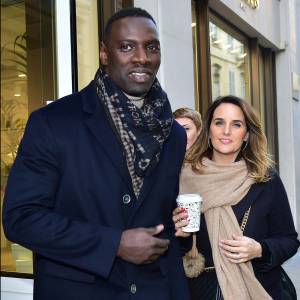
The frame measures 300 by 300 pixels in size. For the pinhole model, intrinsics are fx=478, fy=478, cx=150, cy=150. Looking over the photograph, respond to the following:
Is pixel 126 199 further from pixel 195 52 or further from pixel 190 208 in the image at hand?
pixel 195 52

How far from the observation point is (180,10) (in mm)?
5273

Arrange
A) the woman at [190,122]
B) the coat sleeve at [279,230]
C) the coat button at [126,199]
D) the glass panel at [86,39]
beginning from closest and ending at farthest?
the coat button at [126,199] → the coat sleeve at [279,230] → the woman at [190,122] → the glass panel at [86,39]

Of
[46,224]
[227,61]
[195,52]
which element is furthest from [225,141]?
[227,61]

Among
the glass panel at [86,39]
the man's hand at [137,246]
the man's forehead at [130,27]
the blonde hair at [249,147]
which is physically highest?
the glass panel at [86,39]

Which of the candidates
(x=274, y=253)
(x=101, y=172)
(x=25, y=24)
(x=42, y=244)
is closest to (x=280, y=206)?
(x=274, y=253)

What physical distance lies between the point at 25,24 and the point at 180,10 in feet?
5.54

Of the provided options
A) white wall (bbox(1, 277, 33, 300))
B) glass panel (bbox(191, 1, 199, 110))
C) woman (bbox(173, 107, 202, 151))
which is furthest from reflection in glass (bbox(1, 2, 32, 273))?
glass panel (bbox(191, 1, 199, 110))

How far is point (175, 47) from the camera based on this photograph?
5.07 metres

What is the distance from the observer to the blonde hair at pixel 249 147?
2.62 metres

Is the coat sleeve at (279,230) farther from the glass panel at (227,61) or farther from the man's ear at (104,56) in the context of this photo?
the glass panel at (227,61)

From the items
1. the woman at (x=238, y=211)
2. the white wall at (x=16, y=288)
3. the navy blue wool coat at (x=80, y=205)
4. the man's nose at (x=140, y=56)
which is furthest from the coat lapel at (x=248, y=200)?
the white wall at (x=16, y=288)

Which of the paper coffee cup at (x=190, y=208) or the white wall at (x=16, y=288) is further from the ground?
the paper coffee cup at (x=190, y=208)

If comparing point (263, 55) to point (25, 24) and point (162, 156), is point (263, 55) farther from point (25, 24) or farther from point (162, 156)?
point (162, 156)

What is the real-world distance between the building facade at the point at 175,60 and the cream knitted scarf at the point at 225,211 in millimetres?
1725
